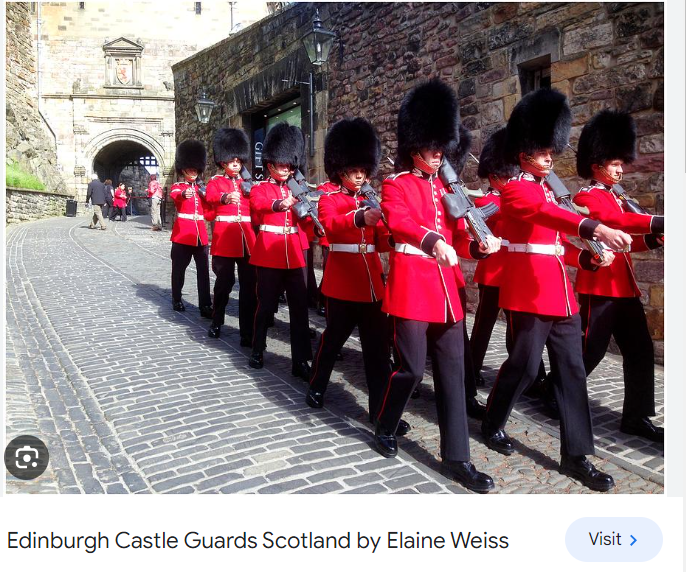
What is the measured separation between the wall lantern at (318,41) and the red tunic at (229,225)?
3.77m

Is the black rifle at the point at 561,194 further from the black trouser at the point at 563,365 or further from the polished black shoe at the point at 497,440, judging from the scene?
the polished black shoe at the point at 497,440

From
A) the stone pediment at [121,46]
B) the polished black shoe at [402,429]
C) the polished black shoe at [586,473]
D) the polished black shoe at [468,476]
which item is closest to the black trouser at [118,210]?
the stone pediment at [121,46]

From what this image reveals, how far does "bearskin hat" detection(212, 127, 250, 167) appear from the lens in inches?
261

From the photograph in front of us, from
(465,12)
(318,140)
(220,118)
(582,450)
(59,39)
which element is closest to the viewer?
(582,450)

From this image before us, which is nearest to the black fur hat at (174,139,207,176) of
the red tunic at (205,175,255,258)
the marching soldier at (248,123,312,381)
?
the red tunic at (205,175,255,258)

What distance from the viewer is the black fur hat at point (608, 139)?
381 centimetres

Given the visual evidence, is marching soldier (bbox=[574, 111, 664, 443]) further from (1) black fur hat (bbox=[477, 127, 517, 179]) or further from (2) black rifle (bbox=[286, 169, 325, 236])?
(2) black rifle (bbox=[286, 169, 325, 236])

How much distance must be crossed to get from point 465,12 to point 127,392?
581cm

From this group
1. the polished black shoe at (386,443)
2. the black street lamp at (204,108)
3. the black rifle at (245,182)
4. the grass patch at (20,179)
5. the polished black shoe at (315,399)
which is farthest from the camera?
the grass patch at (20,179)

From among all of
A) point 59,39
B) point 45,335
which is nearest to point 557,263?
point 45,335

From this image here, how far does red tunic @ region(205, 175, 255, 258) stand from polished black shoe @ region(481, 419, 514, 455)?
329 cm

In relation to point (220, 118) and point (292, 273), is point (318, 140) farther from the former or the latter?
point (292, 273)

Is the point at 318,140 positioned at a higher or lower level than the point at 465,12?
lower

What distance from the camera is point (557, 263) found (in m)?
3.34
